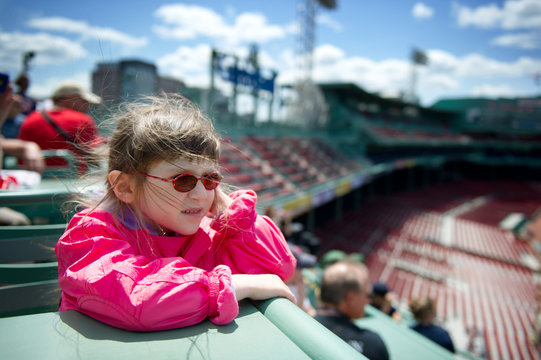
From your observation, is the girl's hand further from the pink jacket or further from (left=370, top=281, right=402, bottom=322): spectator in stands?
(left=370, top=281, right=402, bottom=322): spectator in stands

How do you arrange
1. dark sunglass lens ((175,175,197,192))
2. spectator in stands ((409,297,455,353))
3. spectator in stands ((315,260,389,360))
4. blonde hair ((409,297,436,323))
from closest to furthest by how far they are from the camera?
dark sunglass lens ((175,175,197,192))
spectator in stands ((315,260,389,360))
spectator in stands ((409,297,455,353))
blonde hair ((409,297,436,323))

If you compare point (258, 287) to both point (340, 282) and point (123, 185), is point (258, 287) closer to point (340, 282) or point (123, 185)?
point (123, 185)

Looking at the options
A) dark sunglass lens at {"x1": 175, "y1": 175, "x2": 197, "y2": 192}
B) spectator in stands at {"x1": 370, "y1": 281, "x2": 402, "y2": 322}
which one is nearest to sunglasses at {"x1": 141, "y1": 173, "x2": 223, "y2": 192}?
dark sunglass lens at {"x1": 175, "y1": 175, "x2": 197, "y2": 192}

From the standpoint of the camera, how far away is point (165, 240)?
3.17 feet

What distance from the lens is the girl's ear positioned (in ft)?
3.12

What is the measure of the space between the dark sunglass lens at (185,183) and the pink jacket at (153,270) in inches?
5.5

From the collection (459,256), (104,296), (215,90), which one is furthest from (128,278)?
(459,256)

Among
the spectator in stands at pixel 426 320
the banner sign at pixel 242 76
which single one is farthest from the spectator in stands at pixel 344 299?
the banner sign at pixel 242 76

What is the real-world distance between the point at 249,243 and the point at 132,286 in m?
0.35

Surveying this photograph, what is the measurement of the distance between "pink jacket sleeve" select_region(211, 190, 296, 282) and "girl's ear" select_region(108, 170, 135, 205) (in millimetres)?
282

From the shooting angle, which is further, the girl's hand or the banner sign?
the banner sign

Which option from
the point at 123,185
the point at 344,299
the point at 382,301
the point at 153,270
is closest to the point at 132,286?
the point at 153,270

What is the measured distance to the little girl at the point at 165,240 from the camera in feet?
2.35

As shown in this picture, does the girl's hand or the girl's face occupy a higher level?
the girl's face
